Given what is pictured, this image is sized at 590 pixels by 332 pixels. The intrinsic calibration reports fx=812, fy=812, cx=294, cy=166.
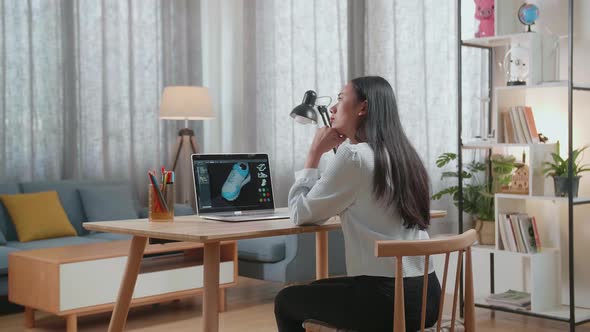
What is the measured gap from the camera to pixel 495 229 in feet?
14.7

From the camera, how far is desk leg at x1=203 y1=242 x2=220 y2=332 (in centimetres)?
259

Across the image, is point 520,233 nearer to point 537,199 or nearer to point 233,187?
point 537,199

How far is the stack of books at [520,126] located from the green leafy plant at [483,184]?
0.19 meters

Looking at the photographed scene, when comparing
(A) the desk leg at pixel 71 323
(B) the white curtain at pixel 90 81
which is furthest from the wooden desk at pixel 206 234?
(B) the white curtain at pixel 90 81

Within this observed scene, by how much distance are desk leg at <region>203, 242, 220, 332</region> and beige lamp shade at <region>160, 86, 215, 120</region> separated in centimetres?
345

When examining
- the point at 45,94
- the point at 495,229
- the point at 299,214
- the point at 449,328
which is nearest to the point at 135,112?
the point at 45,94

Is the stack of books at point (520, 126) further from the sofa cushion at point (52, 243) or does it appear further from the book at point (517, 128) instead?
the sofa cushion at point (52, 243)

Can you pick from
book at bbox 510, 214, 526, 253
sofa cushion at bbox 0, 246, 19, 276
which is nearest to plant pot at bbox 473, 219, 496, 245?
book at bbox 510, 214, 526, 253

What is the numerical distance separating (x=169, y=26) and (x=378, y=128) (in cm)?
433

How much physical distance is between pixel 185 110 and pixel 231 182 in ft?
9.57

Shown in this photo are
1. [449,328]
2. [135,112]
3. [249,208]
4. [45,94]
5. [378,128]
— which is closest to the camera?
[449,328]

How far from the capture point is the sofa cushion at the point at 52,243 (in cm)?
493

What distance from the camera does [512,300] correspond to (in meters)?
4.35

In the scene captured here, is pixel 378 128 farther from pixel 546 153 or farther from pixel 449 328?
pixel 546 153
